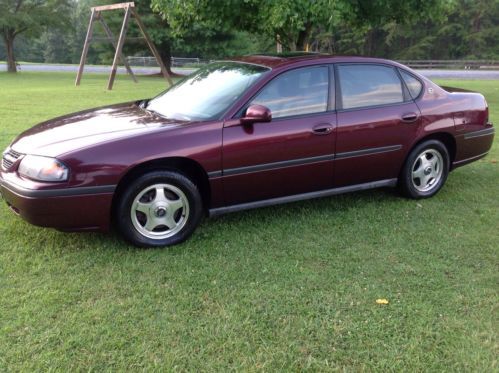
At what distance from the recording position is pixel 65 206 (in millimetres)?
3398

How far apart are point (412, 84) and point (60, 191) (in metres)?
3.46

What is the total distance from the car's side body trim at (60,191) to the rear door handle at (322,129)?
5.78ft

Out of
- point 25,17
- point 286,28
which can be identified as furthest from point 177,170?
point 25,17

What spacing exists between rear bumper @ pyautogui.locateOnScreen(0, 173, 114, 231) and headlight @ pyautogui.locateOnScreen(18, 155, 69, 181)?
99mm

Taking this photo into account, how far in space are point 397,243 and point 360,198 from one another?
1132mm

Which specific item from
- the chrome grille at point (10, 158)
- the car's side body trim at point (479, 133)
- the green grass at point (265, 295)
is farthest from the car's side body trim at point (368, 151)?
the chrome grille at point (10, 158)

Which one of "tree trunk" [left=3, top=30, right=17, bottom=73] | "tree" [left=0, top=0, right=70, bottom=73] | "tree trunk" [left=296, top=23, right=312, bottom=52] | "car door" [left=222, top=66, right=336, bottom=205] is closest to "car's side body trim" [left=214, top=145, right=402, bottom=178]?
"car door" [left=222, top=66, right=336, bottom=205]

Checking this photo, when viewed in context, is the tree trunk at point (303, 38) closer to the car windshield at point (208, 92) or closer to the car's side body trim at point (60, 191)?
the car windshield at point (208, 92)

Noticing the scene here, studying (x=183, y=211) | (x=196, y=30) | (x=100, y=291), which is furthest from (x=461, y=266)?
(x=196, y=30)

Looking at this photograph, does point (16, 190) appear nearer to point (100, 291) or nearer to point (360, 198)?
point (100, 291)

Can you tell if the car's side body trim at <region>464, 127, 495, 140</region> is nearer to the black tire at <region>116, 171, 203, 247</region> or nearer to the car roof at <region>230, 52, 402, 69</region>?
the car roof at <region>230, 52, 402, 69</region>

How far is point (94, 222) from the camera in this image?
11.6ft

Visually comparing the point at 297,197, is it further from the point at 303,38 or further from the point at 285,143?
the point at 303,38

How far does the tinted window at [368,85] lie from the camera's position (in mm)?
4441
